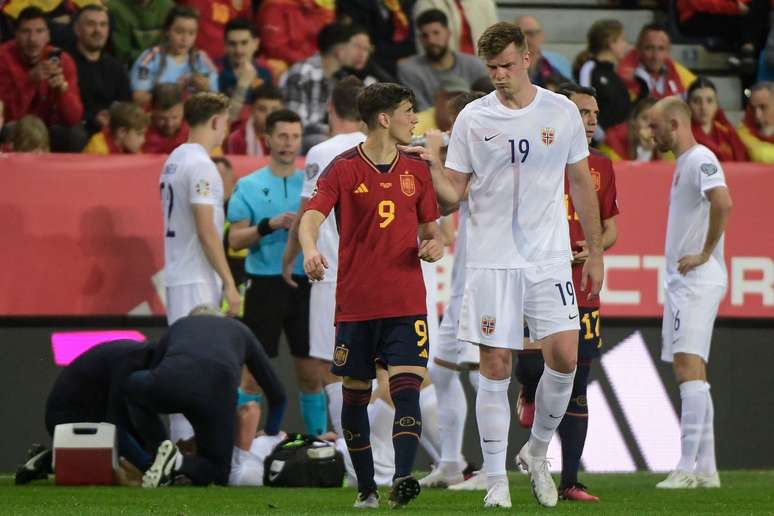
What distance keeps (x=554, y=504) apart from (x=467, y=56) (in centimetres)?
700

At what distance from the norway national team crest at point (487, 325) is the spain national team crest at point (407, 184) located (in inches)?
28.6

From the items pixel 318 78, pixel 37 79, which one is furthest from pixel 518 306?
pixel 37 79

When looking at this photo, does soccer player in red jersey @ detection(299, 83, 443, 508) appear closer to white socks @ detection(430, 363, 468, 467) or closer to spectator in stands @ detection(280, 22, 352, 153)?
white socks @ detection(430, 363, 468, 467)

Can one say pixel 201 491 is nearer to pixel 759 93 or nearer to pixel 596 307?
pixel 596 307

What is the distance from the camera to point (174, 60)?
1351cm

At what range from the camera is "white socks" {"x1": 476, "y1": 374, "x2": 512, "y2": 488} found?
7.98m

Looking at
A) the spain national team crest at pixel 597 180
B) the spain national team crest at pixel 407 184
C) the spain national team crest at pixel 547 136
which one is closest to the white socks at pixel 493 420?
the spain national team crest at pixel 407 184

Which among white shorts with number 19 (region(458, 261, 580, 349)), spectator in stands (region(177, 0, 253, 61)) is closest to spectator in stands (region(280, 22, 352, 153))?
spectator in stands (region(177, 0, 253, 61))

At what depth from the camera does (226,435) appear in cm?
977

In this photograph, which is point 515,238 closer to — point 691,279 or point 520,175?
point 520,175

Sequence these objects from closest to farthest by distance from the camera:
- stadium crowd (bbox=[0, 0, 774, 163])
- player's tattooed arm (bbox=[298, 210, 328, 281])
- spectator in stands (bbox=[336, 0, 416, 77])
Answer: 1. player's tattooed arm (bbox=[298, 210, 328, 281])
2. stadium crowd (bbox=[0, 0, 774, 163])
3. spectator in stands (bbox=[336, 0, 416, 77])

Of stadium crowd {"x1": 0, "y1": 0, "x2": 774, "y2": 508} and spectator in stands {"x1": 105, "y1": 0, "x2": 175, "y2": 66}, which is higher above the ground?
spectator in stands {"x1": 105, "y1": 0, "x2": 175, "y2": 66}

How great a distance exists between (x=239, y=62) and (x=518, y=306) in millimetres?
6372

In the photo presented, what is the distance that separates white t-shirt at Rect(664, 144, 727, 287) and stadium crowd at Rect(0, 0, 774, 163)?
Answer: 1885 millimetres
